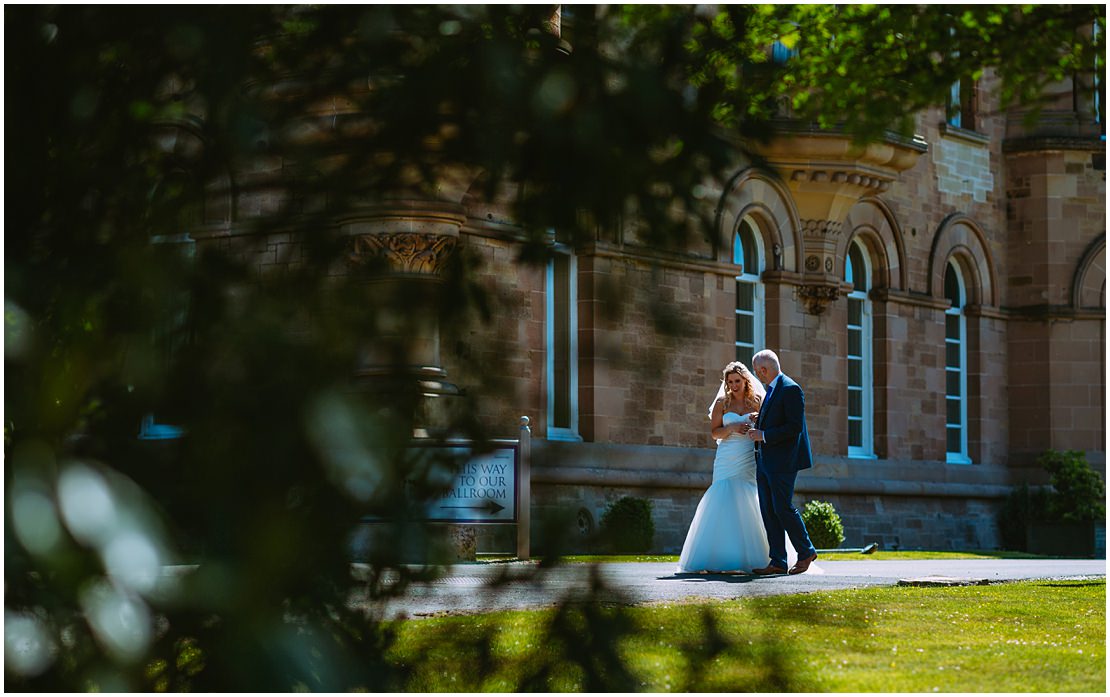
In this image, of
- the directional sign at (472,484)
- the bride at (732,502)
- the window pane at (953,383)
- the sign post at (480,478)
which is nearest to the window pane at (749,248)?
the window pane at (953,383)

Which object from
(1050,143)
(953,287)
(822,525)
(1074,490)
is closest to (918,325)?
(953,287)

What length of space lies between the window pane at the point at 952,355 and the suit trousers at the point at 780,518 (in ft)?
43.8

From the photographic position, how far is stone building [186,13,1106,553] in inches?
827

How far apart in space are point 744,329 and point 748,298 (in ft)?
1.40

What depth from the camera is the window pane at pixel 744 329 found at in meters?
22.3

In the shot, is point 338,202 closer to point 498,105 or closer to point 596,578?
point 498,105

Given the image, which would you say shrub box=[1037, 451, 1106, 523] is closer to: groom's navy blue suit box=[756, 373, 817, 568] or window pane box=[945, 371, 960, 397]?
window pane box=[945, 371, 960, 397]

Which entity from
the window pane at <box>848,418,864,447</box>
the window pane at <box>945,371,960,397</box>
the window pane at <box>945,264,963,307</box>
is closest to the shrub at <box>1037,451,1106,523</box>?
the window pane at <box>945,371,960,397</box>

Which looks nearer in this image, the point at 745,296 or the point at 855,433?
the point at 745,296

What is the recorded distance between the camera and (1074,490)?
24.8 m

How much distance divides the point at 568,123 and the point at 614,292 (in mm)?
473

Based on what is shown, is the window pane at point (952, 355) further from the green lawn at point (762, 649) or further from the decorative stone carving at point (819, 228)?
the green lawn at point (762, 649)

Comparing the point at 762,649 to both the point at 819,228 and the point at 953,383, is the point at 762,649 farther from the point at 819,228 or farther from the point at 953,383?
the point at 953,383

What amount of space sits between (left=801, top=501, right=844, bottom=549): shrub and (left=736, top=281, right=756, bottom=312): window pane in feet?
8.65
